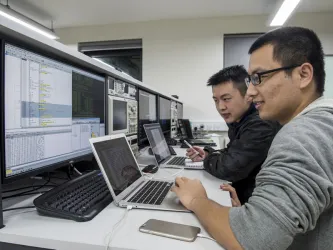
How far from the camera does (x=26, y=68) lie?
670 mm

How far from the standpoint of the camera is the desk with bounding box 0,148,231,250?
0.51 metres

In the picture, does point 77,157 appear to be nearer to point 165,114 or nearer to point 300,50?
point 300,50

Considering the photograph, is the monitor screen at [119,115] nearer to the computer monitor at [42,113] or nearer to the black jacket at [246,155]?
the computer monitor at [42,113]

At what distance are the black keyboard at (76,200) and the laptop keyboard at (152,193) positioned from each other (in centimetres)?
10

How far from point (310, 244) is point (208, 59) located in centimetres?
341

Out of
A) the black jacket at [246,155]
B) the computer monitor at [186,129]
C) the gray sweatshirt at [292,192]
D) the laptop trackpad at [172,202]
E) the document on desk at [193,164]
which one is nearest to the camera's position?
the gray sweatshirt at [292,192]

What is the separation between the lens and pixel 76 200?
0.69m

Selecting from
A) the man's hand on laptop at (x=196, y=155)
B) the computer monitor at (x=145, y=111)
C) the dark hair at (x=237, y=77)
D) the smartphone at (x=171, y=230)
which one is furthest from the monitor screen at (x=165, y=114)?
the smartphone at (x=171, y=230)

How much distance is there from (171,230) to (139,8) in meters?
3.46

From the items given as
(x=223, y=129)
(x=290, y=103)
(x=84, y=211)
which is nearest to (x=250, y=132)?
(x=290, y=103)

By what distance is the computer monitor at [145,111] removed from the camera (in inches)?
63.0

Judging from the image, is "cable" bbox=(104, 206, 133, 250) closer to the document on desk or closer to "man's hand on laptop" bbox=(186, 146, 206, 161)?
the document on desk

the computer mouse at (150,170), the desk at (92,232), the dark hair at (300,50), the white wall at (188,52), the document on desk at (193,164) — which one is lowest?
the desk at (92,232)

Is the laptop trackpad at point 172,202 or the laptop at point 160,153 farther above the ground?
the laptop at point 160,153
